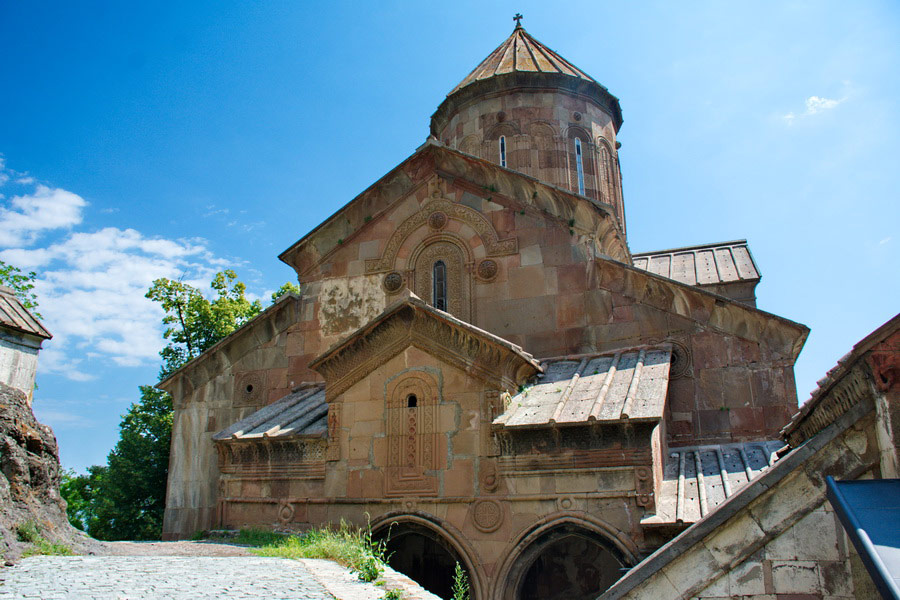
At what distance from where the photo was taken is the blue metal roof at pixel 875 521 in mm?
3387

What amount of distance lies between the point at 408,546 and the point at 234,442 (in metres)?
3.07

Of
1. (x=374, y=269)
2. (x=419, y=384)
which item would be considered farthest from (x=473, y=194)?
(x=419, y=384)

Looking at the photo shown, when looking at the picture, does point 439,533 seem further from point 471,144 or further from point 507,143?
point 471,144

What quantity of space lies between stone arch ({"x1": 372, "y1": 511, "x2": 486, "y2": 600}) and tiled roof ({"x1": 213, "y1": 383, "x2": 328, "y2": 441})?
1.27 metres

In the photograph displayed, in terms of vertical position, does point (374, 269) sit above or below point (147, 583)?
above

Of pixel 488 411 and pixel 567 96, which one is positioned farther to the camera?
pixel 567 96

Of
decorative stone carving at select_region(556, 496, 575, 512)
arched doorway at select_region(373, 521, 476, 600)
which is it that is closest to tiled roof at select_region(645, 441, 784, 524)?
decorative stone carving at select_region(556, 496, 575, 512)

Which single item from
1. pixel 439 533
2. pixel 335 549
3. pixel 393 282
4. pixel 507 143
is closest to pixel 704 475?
pixel 439 533

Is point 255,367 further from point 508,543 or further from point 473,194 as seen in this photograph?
point 508,543

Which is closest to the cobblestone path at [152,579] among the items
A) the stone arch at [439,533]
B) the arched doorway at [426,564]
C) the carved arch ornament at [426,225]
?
the stone arch at [439,533]

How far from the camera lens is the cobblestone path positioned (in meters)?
4.59

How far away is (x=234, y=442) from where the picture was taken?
8859mm

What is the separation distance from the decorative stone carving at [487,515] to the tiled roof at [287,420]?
2.00m

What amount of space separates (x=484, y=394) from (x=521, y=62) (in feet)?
29.5
